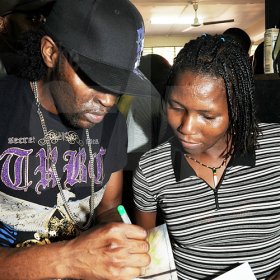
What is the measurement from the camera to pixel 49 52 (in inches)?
45.1

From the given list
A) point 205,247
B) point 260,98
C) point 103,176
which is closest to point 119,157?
point 103,176

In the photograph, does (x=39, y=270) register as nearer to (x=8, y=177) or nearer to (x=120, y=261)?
(x=120, y=261)

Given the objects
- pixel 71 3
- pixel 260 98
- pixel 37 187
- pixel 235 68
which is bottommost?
pixel 37 187

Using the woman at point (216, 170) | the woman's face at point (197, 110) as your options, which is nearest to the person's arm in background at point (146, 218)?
the woman at point (216, 170)

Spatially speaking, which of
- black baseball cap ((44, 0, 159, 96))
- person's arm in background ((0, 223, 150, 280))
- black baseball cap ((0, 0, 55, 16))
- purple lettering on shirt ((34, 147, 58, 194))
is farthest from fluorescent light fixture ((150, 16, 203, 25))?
person's arm in background ((0, 223, 150, 280))

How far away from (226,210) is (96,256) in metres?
0.59

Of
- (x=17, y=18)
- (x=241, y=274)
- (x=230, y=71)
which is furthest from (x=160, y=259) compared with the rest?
(x=17, y=18)

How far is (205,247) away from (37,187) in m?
0.62

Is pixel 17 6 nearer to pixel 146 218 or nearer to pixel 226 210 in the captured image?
pixel 146 218

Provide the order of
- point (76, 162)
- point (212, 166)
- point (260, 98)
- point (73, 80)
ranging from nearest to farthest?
point (73, 80)
point (76, 162)
point (212, 166)
point (260, 98)

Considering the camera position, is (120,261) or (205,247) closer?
(120,261)

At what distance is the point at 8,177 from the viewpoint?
3.56 ft

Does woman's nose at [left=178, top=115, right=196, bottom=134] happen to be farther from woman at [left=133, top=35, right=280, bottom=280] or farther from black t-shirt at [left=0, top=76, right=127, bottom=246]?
black t-shirt at [left=0, top=76, right=127, bottom=246]

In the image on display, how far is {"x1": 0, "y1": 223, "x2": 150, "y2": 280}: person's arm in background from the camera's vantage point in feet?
2.61
